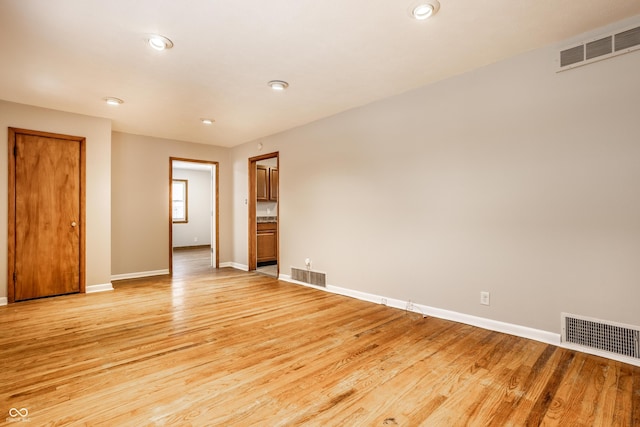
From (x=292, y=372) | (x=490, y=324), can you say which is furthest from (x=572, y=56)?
(x=292, y=372)

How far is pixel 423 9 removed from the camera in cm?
217

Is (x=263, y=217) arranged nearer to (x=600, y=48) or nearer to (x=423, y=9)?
(x=423, y=9)

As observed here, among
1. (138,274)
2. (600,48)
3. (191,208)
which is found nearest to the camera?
(600,48)

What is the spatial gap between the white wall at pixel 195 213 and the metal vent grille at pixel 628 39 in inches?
371

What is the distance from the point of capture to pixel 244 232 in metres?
6.28

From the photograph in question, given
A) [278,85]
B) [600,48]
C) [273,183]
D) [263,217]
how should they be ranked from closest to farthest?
1. [600,48]
2. [278,85]
3. [263,217]
4. [273,183]

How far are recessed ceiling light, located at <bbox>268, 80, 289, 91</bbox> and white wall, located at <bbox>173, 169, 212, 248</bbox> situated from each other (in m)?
7.10

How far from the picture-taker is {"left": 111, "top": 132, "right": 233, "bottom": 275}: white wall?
5332 mm

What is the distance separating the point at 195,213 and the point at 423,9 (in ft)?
29.8

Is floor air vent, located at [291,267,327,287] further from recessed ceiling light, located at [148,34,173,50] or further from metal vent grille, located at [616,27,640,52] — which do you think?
metal vent grille, located at [616,27,640,52]

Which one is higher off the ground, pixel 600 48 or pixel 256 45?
pixel 256 45

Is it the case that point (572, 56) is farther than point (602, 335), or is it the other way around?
point (572, 56)

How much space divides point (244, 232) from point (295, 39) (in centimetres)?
433

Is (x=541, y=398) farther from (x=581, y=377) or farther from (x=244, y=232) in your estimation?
(x=244, y=232)
